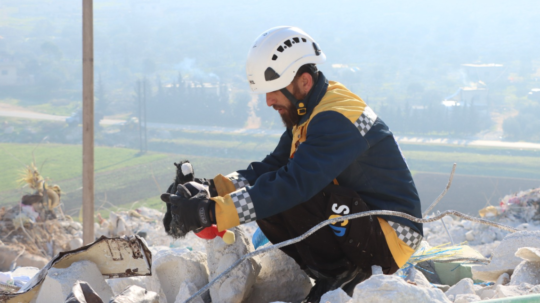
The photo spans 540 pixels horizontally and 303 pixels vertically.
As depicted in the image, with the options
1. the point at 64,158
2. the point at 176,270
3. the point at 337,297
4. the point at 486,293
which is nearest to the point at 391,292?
the point at 337,297

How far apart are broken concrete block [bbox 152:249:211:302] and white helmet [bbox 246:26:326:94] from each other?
905mm

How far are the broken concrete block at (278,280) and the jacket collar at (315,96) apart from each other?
2.42ft

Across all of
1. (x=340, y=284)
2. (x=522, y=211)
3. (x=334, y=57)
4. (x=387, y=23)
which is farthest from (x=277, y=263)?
(x=387, y=23)

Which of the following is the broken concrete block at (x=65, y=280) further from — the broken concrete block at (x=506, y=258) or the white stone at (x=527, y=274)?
the broken concrete block at (x=506, y=258)

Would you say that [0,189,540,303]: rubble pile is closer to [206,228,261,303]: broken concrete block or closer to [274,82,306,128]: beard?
[206,228,261,303]: broken concrete block

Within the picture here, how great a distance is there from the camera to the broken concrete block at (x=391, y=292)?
1.53m

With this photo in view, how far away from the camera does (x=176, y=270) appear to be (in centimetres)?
258

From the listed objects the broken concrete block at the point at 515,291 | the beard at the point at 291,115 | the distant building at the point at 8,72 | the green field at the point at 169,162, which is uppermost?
the distant building at the point at 8,72

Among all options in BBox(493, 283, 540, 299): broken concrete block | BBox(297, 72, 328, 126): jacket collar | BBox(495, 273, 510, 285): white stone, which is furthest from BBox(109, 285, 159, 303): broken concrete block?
BBox(495, 273, 510, 285): white stone

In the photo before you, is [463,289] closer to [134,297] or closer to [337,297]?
[337,297]

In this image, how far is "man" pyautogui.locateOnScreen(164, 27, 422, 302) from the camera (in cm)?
196

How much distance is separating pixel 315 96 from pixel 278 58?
0.27 metres

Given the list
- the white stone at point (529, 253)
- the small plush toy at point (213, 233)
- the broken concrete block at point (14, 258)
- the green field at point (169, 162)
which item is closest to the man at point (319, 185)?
the small plush toy at point (213, 233)

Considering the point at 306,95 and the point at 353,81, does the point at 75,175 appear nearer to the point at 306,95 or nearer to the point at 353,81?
the point at 353,81
